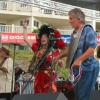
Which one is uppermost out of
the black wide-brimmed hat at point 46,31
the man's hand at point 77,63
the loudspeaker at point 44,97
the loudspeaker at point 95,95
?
the black wide-brimmed hat at point 46,31

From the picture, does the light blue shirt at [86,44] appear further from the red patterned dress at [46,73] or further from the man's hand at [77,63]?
the red patterned dress at [46,73]

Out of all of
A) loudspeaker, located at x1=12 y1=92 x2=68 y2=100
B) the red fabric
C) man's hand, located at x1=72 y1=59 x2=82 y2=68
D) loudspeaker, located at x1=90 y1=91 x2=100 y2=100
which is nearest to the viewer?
loudspeaker, located at x1=12 y1=92 x2=68 y2=100

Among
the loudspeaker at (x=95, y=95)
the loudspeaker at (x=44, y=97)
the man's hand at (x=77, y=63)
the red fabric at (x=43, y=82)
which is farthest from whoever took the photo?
the red fabric at (x=43, y=82)

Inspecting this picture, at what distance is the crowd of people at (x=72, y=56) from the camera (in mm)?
4586

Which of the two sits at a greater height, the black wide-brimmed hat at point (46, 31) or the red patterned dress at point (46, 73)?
the black wide-brimmed hat at point (46, 31)

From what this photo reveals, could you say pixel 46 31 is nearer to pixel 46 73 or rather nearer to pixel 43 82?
pixel 46 73

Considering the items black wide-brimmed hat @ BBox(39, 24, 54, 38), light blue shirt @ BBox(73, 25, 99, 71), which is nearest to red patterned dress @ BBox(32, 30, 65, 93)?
black wide-brimmed hat @ BBox(39, 24, 54, 38)

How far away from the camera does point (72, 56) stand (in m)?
4.64

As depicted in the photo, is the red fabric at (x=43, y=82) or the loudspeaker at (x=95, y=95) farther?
the red fabric at (x=43, y=82)

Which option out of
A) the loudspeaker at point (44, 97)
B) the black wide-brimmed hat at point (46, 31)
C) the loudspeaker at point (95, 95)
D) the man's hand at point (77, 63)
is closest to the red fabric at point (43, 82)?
the black wide-brimmed hat at point (46, 31)

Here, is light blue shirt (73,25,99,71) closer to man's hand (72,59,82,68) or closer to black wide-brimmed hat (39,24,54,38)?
man's hand (72,59,82,68)

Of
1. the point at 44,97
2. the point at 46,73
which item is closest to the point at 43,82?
the point at 46,73

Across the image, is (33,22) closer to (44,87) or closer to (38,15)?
(38,15)

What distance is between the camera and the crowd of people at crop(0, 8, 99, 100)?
4586 mm
